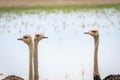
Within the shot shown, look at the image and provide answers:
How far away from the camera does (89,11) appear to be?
233 cm

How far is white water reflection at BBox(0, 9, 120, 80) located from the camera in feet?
7.32

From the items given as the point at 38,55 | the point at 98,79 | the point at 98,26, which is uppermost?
the point at 98,26

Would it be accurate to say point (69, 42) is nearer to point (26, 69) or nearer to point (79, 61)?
point (79, 61)

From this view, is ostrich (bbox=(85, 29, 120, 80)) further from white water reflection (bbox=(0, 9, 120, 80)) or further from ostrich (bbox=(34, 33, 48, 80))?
ostrich (bbox=(34, 33, 48, 80))

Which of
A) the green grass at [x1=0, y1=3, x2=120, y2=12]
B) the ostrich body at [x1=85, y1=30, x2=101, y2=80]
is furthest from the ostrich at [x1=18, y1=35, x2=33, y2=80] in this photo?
the ostrich body at [x1=85, y1=30, x2=101, y2=80]

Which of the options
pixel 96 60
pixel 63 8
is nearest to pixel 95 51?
pixel 96 60

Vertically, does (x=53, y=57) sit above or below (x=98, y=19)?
below

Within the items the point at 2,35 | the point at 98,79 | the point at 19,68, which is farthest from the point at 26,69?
the point at 98,79

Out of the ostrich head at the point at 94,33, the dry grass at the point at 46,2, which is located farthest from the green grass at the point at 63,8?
the ostrich head at the point at 94,33

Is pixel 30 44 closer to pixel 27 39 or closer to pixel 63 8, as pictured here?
pixel 27 39

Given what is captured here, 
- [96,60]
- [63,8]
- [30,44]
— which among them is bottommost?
[96,60]

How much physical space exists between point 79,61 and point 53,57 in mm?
146

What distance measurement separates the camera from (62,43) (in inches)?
89.4

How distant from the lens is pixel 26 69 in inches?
88.1
